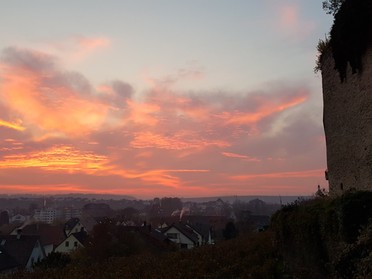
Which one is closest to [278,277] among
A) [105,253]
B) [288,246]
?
[288,246]

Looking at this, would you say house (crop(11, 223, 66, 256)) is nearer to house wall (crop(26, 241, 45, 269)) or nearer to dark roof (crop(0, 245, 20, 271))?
house wall (crop(26, 241, 45, 269))

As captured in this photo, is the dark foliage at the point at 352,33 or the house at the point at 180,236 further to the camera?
the house at the point at 180,236

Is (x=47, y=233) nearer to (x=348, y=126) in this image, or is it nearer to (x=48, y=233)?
(x=48, y=233)

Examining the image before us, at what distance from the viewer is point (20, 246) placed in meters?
49.2

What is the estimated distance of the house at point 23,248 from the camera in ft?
154

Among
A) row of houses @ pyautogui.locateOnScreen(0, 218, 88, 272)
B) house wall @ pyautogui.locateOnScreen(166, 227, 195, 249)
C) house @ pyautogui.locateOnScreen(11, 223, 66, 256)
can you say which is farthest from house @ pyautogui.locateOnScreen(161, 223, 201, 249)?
house @ pyautogui.locateOnScreen(11, 223, 66, 256)

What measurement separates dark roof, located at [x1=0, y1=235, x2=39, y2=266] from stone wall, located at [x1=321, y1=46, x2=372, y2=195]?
42.1m

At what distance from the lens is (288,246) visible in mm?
14516

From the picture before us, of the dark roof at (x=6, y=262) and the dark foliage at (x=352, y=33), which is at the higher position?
the dark foliage at (x=352, y=33)

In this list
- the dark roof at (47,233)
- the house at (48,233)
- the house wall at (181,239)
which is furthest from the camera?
the dark roof at (47,233)

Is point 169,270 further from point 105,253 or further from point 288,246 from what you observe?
point 105,253

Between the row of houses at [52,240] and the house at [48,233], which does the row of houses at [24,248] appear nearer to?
the row of houses at [52,240]

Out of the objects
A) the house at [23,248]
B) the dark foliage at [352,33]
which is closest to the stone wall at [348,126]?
the dark foliage at [352,33]

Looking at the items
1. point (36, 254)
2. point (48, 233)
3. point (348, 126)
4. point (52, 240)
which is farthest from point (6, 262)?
point (348, 126)
